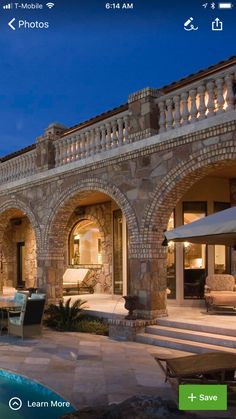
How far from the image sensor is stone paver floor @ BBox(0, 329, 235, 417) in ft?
16.2

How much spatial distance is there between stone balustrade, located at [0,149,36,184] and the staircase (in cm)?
578

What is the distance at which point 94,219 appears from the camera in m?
14.0

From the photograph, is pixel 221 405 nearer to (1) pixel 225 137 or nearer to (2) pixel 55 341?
(1) pixel 225 137

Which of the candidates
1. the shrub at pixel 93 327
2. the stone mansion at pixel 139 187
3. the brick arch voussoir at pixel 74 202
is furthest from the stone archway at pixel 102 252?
the shrub at pixel 93 327

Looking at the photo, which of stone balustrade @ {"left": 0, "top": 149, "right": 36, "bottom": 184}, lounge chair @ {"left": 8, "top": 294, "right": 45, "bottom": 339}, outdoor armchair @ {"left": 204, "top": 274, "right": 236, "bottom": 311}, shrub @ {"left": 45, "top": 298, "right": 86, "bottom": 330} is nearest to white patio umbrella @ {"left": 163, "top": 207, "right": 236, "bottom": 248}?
lounge chair @ {"left": 8, "top": 294, "right": 45, "bottom": 339}

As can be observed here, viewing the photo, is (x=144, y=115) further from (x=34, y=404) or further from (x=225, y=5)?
(x=34, y=404)

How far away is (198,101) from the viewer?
7703 millimetres

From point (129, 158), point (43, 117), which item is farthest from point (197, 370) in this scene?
point (129, 158)

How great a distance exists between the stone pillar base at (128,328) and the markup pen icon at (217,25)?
6511 millimetres

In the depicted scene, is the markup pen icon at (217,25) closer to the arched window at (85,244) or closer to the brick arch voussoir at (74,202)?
the brick arch voussoir at (74,202)

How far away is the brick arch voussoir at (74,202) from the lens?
344 inches

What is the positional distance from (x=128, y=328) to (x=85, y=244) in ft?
22.4

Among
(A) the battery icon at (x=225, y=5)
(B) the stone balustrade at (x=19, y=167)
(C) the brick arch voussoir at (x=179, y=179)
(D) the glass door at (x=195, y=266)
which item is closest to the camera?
(A) the battery icon at (x=225, y=5)

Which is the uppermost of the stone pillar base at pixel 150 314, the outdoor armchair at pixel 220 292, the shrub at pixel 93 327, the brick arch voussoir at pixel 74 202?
the brick arch voussoir at pixel 74 202
